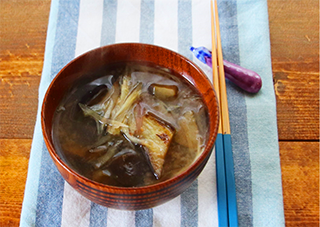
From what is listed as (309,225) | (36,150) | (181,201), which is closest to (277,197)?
(309,225)

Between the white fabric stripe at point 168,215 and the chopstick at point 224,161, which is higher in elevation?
the chopstick at point 224,161

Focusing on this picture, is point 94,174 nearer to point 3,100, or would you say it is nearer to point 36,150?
point 36,150

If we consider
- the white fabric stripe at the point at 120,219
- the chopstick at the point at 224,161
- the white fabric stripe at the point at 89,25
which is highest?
the white fabric stripe at the point at 89,25

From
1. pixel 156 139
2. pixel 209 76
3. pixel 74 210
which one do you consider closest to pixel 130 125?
pixel 156 139

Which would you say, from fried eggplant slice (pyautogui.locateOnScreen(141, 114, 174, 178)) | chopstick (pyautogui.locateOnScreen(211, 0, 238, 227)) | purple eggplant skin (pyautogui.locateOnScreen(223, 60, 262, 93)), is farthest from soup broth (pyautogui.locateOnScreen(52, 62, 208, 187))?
purple eggplant skin (pyautogui.locateOnScreen(223, 60, 262, 93))

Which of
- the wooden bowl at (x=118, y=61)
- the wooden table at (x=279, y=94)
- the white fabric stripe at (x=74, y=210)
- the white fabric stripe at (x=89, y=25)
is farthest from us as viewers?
the white fabric stripe at (x=89, y=25)

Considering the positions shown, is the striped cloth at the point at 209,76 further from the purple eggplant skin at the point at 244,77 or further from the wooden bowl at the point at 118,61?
the wooden bowl at the point at 118,61

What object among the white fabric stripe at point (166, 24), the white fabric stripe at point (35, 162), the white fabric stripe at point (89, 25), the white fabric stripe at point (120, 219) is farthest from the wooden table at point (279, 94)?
the white fabric stripe at point (166, 24)
